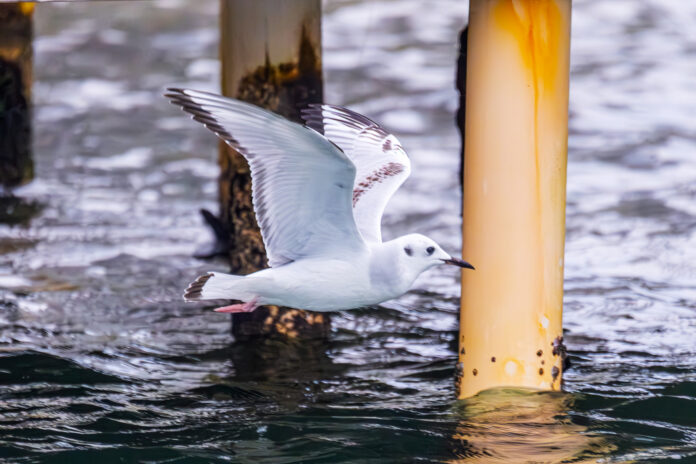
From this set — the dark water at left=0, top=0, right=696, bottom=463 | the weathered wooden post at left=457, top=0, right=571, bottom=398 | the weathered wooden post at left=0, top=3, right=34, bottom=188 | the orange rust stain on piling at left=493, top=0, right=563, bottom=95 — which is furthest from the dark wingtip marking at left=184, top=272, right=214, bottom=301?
the weathered wooden post at left=0, top=3, right=34, bottom=188

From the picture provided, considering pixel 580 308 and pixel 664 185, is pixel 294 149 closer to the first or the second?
pixel 580 308

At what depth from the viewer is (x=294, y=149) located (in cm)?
458

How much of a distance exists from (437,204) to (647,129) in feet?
11.5

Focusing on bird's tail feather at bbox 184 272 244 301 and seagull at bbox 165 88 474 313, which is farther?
bird's tail feather at bbox 184 272 244 301

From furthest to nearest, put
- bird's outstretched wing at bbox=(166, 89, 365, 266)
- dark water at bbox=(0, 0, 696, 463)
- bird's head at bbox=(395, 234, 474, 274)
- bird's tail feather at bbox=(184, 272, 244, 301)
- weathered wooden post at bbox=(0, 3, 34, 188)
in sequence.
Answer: weathered wooden post at bbox=(0, 3, 34, 188)
dark water at bbox=(0, 0, 696, 463)
bird's tail feather at bbox=(184, 272, 244, 301)
bird's head at bbox=(395, 234, 474, 274)
bird's outstretched wing at bbox=(166, 89, 365, 266)

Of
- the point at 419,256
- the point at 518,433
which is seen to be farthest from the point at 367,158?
the point at 518,433

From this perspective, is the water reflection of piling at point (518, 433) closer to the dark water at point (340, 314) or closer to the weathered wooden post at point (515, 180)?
the dark water at point (340, 314)

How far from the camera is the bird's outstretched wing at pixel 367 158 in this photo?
5.13 m

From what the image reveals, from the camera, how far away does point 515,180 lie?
205 inches

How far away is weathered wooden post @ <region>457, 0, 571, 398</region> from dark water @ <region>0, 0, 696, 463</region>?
0.33 metres

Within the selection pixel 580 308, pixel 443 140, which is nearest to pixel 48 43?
pixel 443 140

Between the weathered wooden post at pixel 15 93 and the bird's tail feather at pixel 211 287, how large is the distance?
6961mm

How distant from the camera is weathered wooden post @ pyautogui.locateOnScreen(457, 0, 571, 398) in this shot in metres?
5.20

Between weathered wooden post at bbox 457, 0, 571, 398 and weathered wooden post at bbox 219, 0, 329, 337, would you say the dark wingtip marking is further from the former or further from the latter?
weathered wooden post at bbox 219, 0, 329, 337
